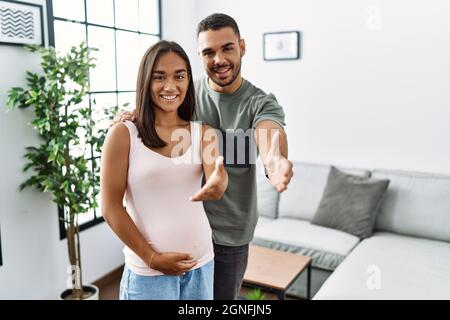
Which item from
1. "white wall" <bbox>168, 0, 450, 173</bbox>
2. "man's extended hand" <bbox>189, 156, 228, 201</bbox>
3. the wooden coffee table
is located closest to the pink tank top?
"man's extended hand" <bbox>189, 156, 228, 201</bbox>

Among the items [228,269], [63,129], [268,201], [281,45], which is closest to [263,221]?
[268,201]

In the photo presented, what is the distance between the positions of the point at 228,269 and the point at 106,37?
1.30m

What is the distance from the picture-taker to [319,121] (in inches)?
91.1

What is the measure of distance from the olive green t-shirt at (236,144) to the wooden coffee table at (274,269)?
682 millimetres

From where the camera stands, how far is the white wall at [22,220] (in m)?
1.57

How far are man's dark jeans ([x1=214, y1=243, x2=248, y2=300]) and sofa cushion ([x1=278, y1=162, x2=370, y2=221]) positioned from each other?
4.07ft

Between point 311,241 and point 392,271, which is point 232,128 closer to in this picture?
point 392,271

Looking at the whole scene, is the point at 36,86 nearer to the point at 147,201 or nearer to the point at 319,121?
the point at 147,201

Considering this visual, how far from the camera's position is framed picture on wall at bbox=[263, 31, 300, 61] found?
2.15 metres

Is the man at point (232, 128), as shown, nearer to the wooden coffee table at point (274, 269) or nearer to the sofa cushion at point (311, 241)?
the wooden coffee table at point (274, 269)

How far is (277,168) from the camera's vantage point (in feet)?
2.20

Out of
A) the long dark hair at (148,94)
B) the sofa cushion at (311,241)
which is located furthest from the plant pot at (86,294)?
the long dark hair at (148,94)

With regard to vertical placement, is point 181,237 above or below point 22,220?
above

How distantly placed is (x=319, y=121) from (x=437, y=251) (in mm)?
861
